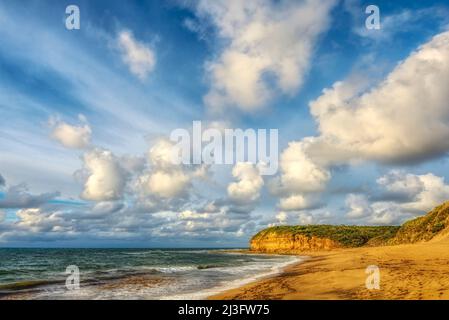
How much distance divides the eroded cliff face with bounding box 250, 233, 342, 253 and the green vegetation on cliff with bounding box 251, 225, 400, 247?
122 centimetres

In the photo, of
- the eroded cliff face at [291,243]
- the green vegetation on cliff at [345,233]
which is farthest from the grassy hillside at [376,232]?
the eroded cliff face at [291,243]

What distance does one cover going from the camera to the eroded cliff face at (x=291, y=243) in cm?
11812

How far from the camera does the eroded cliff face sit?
118125 millimetres

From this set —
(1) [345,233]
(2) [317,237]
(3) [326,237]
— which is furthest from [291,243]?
(1) [345,233]

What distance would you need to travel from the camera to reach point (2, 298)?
66.5 feet

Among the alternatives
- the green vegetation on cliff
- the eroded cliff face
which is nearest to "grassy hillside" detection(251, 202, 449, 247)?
the green vegetation on cliff

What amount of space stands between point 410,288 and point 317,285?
6.08m

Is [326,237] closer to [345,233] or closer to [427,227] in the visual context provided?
[345,233]

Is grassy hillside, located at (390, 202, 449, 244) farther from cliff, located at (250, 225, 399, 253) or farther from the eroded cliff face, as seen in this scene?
the eroded cliff face
